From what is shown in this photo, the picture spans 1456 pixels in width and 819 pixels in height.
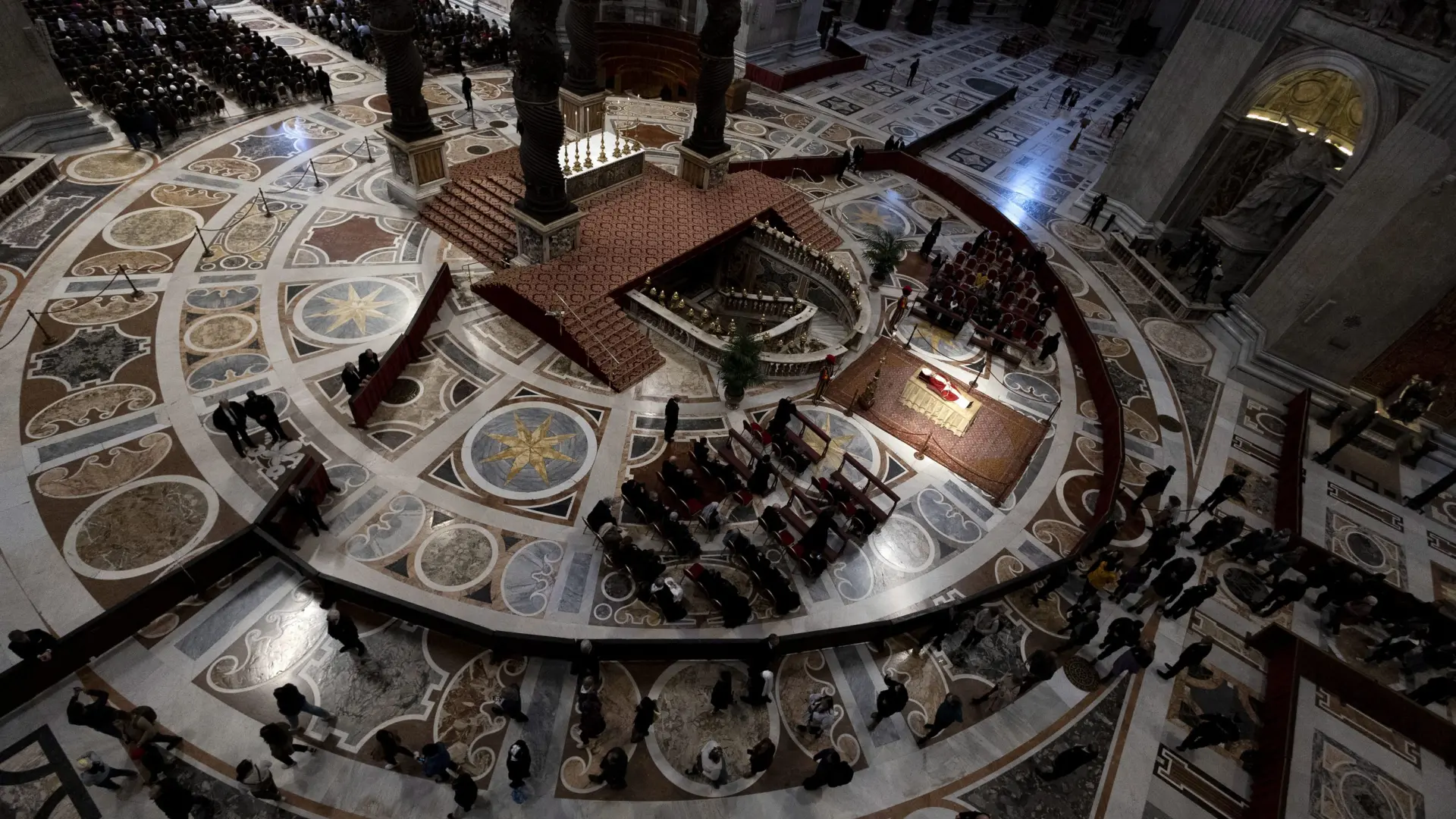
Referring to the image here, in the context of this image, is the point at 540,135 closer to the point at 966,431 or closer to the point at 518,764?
the point at 966,431

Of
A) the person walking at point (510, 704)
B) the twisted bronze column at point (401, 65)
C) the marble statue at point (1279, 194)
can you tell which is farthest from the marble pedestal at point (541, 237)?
the marble statue at point (1279, 194)

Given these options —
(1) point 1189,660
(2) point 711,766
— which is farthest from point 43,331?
(1) point 1189,660

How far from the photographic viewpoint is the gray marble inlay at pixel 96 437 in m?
9.48

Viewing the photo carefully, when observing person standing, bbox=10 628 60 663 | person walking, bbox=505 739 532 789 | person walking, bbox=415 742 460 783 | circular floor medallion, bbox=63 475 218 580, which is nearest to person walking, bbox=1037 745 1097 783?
person walking, bbox=505 739 532 789

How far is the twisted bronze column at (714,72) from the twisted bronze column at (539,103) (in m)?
4.65

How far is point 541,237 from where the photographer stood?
13.5m

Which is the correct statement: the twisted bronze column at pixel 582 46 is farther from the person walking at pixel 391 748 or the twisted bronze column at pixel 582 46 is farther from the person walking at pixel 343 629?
the person walking at pixel 391 748

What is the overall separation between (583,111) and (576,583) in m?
14.1

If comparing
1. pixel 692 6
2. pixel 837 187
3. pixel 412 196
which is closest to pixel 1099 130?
pixel 837 187

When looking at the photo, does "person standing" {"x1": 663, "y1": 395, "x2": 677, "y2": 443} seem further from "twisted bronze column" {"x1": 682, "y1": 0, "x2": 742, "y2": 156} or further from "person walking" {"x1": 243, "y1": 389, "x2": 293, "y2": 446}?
"twisted bronze column" {"x1": 682, "y1": 0, "x2": 742, "y2": 156}

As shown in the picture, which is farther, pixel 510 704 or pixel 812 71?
pixel 812 71

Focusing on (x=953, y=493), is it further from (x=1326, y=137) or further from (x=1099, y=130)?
(x=1099, y=130)

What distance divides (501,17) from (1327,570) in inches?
1277

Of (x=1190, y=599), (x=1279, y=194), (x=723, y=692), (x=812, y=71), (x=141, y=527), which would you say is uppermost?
(x=1279, y=194)
